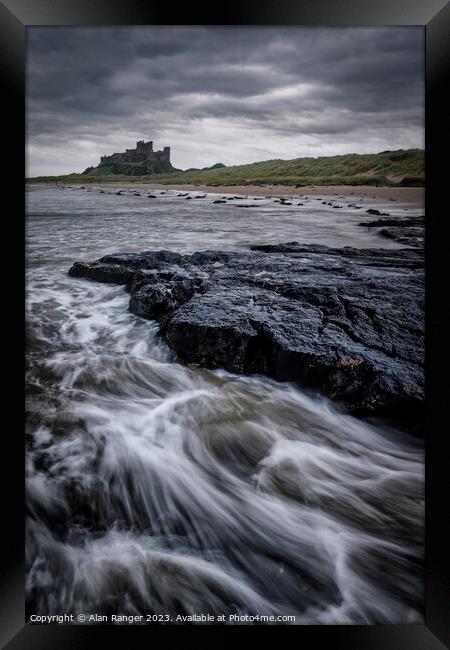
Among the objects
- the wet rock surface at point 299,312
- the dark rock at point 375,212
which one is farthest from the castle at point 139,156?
the dark rock at point 375,212

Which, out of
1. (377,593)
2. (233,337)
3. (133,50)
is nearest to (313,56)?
(133,50)

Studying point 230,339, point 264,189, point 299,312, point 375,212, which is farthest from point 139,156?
point 375,212

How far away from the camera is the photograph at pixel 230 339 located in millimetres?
2152

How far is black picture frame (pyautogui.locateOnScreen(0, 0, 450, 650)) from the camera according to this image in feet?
6.75

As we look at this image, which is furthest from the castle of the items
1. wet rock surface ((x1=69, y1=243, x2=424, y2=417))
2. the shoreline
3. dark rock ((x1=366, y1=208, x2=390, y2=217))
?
dark rock ((x1=366, y1=208, x2=390, y2=217))

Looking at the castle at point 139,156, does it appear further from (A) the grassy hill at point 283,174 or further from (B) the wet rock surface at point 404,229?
(B) the wet rock surface at point 404,229

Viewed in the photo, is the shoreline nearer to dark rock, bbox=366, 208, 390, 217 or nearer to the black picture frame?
dark rock, bbox=366, 208, 390, 217

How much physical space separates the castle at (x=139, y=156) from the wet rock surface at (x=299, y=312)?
2.51 feet

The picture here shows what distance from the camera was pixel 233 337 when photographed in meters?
2.89

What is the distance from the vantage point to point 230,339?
289 cm

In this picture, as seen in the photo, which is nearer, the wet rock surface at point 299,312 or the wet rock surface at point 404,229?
the wet rock surface at point 404,229
